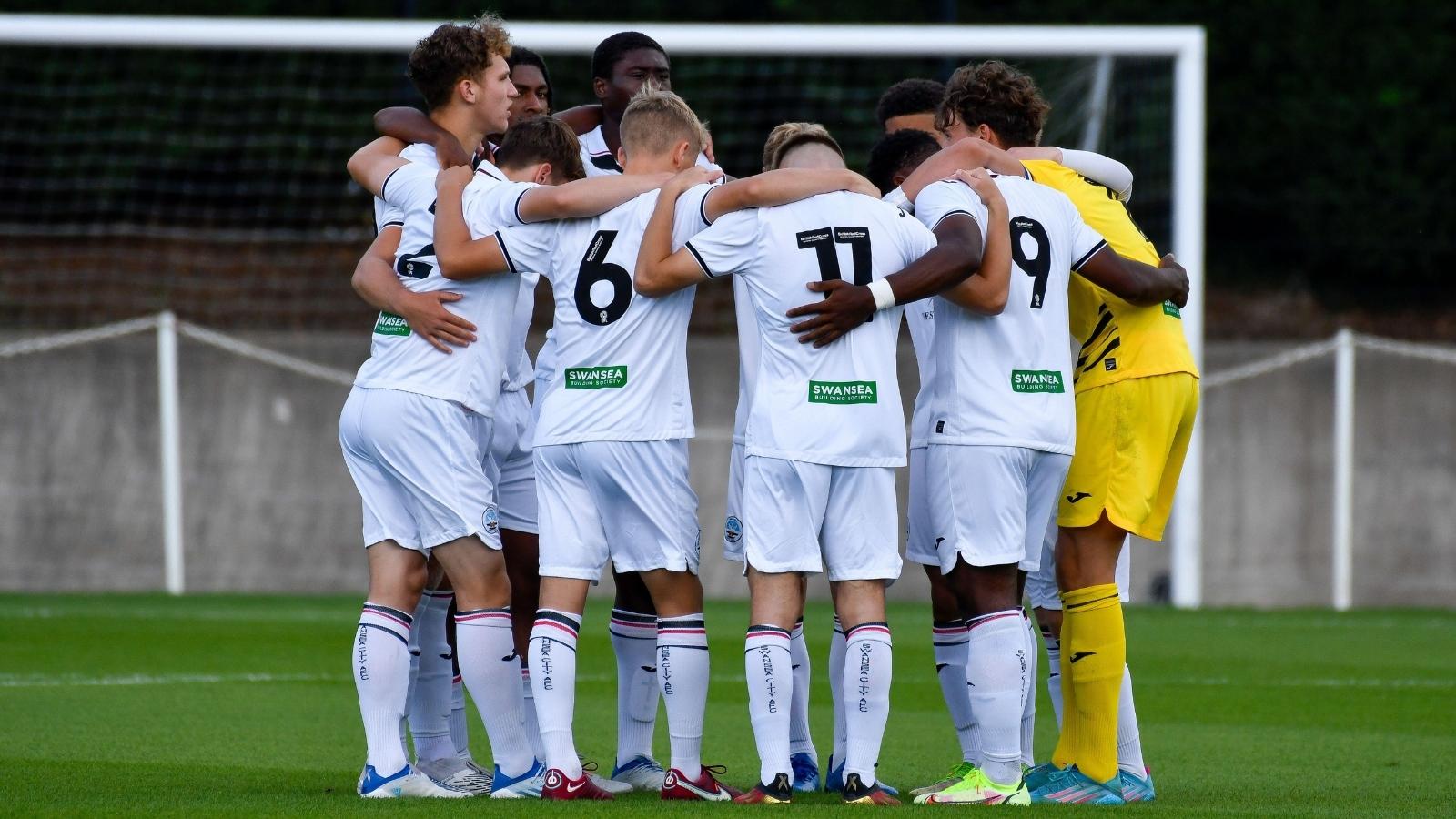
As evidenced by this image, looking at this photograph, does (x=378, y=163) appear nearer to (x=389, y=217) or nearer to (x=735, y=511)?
(x=389, y=217)

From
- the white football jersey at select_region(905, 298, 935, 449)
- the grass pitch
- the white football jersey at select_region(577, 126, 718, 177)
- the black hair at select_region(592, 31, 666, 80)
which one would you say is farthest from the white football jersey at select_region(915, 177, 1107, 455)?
the black hair at select_region(592, 31, 666, 80)

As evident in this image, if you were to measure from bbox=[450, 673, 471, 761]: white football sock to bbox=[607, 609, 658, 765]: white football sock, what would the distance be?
628 mm

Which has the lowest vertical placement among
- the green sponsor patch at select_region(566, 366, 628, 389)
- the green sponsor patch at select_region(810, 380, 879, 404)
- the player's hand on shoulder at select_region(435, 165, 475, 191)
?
the green sponsor patch at select_region(810, 380, 879, 404)

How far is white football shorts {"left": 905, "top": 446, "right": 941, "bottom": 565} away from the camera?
576cm

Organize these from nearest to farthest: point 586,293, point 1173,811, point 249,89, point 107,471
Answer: point 1173,811, point 586,293, point 107,471, point 249,89

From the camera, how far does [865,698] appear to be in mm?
5312

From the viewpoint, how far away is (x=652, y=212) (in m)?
5.50

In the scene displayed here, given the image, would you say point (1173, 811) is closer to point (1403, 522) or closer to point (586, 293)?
point (586, 293)

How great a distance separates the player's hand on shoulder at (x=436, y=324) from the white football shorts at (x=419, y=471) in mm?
199

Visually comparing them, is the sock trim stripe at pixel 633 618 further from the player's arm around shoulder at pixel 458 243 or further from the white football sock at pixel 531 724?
the player's arm around shoulder at pixel 458 243

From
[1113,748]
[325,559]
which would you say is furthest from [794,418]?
[325,559]

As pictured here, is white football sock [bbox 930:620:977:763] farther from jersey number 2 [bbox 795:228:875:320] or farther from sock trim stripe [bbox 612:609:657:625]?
jersey number 2 [bbox 795:228:875:320]

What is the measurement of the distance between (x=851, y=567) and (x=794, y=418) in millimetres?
517

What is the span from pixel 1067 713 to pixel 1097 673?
0.23 metres
